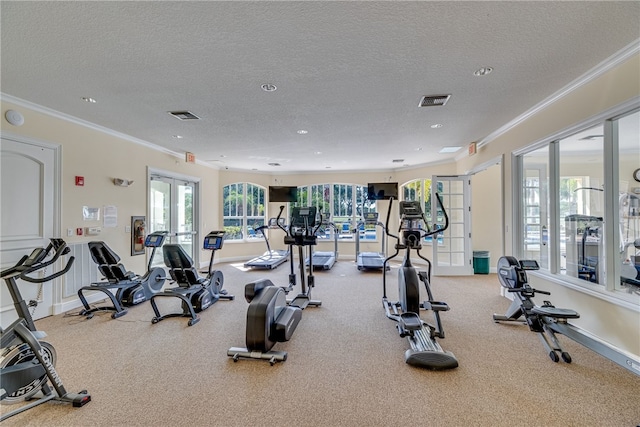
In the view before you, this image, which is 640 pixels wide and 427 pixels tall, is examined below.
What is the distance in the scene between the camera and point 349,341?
312 centimetres

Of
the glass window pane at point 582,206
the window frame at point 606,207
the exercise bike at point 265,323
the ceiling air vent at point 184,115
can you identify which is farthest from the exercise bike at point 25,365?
the glass window pane at point 582,206

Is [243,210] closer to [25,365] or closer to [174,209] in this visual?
[174,209]

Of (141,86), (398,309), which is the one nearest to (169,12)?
(141,86)

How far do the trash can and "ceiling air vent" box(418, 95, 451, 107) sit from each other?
4218 mm

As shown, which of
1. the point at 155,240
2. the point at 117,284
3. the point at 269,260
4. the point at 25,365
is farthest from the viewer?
the point at 269,260

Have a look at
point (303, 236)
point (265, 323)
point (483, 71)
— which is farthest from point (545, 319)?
point (303, 236)

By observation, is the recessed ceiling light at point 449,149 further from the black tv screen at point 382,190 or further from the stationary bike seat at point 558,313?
the stationary bike seat at point 558,313

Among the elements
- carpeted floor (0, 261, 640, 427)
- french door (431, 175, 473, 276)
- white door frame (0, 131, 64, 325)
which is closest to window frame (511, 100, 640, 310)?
carpeted floor (0, 261, 640, 427)

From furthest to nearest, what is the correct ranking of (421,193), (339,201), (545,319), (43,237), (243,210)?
1. (339,201)
2. (243,210)
3. (421,193)
4. (43,237)
5. (545,319)

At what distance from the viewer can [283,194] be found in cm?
860

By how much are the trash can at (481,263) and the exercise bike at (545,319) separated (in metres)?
2.97

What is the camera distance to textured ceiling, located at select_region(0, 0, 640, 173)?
1985mm

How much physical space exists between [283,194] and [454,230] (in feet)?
15.8

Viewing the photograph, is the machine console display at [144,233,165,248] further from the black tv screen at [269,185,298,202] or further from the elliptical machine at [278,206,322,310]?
the black tv screen at [269,185,298,202]
